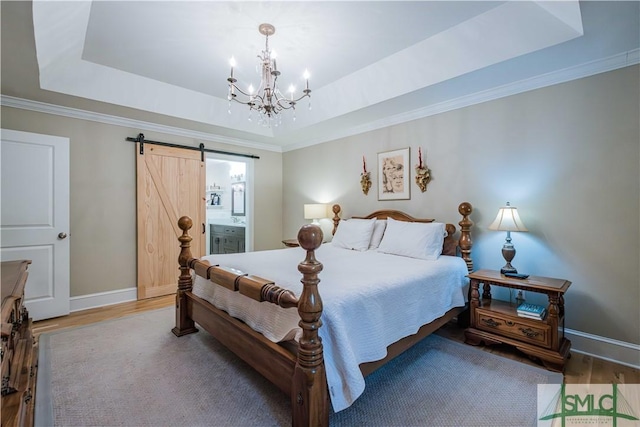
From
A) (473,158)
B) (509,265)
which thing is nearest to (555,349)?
(509,265)

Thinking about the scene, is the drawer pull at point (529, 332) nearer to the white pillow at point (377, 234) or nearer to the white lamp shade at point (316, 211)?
the white pillow at point (377, 234)

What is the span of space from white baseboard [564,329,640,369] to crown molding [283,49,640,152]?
217 centimetres

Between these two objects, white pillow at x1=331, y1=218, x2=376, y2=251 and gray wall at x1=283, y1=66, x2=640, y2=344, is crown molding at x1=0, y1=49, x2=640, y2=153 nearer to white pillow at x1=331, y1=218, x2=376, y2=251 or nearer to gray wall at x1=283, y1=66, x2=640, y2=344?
gray wall at x1=283, y1=66, x2=640, y2=344

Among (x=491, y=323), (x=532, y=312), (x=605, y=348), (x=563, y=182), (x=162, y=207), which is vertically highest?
(x=563, y=182)

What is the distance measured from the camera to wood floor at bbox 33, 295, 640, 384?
2080 millimetres

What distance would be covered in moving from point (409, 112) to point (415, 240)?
5.33ft

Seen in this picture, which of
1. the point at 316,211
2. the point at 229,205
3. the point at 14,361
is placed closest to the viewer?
the point at 14,361

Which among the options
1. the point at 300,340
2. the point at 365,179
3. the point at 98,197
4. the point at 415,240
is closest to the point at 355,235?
the point at 415,240

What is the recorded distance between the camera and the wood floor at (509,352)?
6.82 ft

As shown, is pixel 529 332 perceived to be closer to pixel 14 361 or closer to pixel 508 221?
pixel 508 221

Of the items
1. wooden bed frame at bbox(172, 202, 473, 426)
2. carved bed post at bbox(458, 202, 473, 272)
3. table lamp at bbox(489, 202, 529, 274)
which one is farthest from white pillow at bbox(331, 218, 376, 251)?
table lamp at bbox(489, 202, 529, 274)

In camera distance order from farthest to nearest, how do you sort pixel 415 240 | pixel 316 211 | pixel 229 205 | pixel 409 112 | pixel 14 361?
1. pixel 229 205
2. pixel 316 211
3. pixel 409 112
4. pixel 415 240
5. pixel 14 361

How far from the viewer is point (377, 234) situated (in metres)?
3.50

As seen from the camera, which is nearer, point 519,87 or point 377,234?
point 519,87
